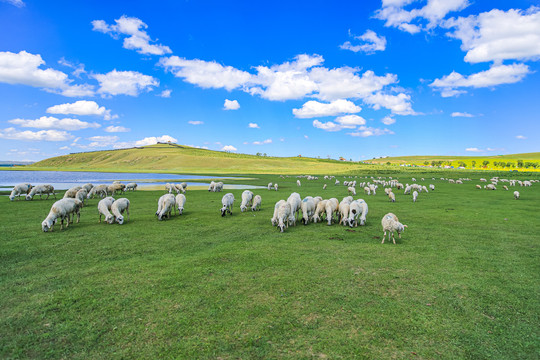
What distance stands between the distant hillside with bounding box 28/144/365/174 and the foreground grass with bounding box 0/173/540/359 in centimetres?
9022

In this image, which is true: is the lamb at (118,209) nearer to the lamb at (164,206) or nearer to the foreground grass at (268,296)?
the lamb at (164,206)

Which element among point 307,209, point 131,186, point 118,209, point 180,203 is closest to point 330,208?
point 307,209

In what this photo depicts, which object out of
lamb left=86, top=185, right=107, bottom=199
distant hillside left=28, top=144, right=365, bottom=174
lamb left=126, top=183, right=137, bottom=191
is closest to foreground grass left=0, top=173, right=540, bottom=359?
lamb left=86, top=185, right=107, bottom=199

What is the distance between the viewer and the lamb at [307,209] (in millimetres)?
16909

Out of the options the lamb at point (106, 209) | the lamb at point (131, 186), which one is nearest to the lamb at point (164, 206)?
the lamb at point (106, 209)

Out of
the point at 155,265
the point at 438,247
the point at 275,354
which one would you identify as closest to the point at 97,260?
the point at 155,265

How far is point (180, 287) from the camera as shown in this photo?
7.89 m

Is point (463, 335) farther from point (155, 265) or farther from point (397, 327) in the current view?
point (155, 265)

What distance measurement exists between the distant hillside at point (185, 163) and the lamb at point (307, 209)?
83.6m

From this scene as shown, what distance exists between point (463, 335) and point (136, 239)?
41.4 feet

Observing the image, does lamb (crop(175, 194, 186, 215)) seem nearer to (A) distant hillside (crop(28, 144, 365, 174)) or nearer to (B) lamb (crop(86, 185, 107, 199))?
(B) lamb (crop(86, 185, 107, 199))

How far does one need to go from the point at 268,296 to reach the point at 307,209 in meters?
10.4

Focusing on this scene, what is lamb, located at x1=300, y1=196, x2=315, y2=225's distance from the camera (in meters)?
16.9

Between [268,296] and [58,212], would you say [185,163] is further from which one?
[268,296]
